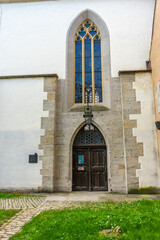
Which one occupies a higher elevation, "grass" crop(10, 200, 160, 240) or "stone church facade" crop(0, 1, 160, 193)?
"stone church facade" crop(0, 1, 160, 193)

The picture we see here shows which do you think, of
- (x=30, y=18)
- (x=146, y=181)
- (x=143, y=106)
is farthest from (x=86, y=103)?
(x=30, y=18)

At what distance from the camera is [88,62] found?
9461 mm

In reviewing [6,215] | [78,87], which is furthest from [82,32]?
[6,215]

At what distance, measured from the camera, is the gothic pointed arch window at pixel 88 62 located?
9117 mm

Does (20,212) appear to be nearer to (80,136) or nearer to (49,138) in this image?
(49,138)

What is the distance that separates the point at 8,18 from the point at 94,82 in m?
5.59

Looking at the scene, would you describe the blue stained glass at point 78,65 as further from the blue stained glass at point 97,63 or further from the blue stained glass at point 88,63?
the blue stained glass at point 97,63

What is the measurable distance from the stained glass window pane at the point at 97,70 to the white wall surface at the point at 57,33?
→ 0.65 metres

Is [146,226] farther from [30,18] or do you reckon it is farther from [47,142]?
[30,18]

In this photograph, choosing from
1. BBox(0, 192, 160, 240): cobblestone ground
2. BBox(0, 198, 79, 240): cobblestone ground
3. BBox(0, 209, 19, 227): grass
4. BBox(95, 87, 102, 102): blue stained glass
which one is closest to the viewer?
BBox(0, 198, 79, 240): cobblestone ground

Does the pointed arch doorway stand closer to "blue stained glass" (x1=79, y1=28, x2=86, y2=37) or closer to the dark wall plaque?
the dark wall plaque

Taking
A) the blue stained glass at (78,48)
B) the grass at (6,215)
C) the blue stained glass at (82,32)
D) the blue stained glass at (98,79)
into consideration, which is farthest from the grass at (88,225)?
the blue stained glass at (82,32)

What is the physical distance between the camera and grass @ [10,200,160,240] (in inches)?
125

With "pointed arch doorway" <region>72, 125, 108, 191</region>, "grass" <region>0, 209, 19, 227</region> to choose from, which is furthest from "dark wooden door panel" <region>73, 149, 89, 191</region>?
"grass" <region>0, 209, 19, 227</region>
